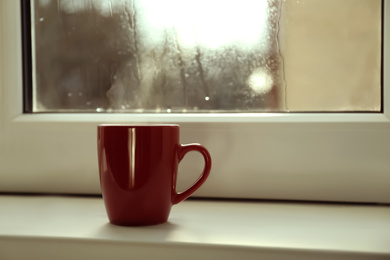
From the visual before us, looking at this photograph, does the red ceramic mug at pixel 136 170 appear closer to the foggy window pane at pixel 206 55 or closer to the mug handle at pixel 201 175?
the mug handle at pixel 201 175

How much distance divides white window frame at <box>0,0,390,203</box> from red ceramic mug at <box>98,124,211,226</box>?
0.19 metres

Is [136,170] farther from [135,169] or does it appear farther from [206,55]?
[206,55]

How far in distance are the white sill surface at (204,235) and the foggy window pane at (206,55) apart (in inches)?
8.5

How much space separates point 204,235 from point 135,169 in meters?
0.12

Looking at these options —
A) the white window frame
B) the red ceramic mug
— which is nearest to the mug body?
the red ceramic mug

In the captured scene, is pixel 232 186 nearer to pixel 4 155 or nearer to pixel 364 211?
pixel 364 211

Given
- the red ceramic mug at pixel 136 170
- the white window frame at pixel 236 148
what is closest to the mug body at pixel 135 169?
the red ceramic mug at pixel 136 170

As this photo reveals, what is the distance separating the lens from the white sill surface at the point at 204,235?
440 millimetres

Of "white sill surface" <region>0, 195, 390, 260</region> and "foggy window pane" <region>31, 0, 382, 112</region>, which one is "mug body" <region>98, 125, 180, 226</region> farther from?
"foggy window pane" <region>31, 0, 382, 112</region>

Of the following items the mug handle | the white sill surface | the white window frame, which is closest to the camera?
the white sill surface

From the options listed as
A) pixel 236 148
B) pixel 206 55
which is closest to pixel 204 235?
pixel 236 148

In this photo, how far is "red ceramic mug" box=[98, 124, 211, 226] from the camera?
51 centimetres

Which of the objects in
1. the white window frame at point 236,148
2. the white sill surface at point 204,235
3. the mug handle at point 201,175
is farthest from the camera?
the white window frame at point 236,148

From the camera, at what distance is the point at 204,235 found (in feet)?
1.59
